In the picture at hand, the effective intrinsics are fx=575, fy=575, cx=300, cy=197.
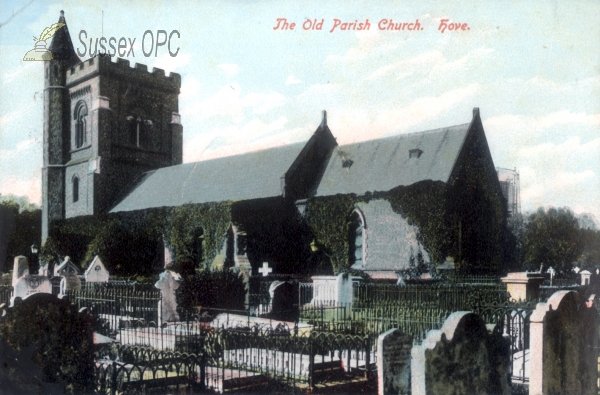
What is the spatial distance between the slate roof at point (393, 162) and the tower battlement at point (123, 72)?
37.7ft

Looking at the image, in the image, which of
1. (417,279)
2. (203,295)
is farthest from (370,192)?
(203,295)

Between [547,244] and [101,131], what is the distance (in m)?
25.6

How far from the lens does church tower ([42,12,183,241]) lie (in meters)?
32.7

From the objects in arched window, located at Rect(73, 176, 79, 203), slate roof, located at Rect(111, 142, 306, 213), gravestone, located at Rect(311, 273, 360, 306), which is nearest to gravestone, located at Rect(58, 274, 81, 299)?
gravestone, located at Rect(311, 273, 360, 306)

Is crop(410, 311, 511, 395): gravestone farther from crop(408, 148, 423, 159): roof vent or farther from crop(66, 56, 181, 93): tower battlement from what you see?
crop(66, 56, 181, 93): tower battlement

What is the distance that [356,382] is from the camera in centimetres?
985

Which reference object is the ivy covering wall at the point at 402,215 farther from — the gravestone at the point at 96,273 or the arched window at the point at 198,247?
the gravestone at the point at 96,273

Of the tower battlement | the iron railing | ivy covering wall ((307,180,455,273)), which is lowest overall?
the iron railing

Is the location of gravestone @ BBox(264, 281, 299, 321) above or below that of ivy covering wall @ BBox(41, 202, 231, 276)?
below

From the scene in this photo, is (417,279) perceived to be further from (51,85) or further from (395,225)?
(51,85)

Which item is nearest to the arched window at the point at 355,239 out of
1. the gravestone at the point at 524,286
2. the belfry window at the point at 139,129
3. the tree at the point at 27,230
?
the gravestone at the point at 524,286

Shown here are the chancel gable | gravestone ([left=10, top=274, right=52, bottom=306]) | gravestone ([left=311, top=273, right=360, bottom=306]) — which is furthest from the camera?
the chancel gable

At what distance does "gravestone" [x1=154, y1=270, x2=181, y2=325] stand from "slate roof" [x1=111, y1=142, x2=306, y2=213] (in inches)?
422

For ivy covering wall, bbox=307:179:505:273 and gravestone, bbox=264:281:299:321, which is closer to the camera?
gravestone, bbox=264:281:299:321
